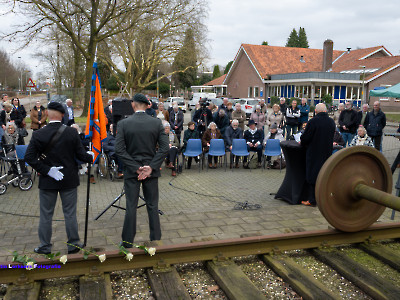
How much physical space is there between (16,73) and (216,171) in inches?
3300

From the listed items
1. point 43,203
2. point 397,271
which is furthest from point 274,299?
point 43,203

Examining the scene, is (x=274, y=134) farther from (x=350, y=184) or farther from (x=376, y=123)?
(x=350, y=184)

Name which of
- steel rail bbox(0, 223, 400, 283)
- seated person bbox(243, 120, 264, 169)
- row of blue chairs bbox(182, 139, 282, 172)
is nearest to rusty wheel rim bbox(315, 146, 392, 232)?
steel rail bbox(0, 223, 400, 283)

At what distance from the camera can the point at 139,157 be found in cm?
482

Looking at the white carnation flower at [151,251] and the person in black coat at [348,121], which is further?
the person in black coat at [348,121]

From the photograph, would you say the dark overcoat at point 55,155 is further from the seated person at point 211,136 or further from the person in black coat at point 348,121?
the person in black coat at point 348,121

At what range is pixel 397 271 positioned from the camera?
405 cm

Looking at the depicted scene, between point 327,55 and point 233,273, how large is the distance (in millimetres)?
49066

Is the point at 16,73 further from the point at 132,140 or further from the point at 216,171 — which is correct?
the point at 132,140

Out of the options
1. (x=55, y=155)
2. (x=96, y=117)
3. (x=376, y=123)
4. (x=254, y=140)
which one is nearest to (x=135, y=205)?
(x=55, y=155)

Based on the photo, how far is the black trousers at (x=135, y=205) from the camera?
4832mm

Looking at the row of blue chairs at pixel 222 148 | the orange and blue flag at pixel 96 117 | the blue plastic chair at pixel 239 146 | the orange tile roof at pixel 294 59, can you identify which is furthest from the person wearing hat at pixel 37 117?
the orange tile roof at pixel 294 59

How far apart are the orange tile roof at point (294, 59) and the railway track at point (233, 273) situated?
45.7 m

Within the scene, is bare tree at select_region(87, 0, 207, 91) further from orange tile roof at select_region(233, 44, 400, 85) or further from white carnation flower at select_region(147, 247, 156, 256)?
white carnation flower at select_region(147, 247, 156, 256)
